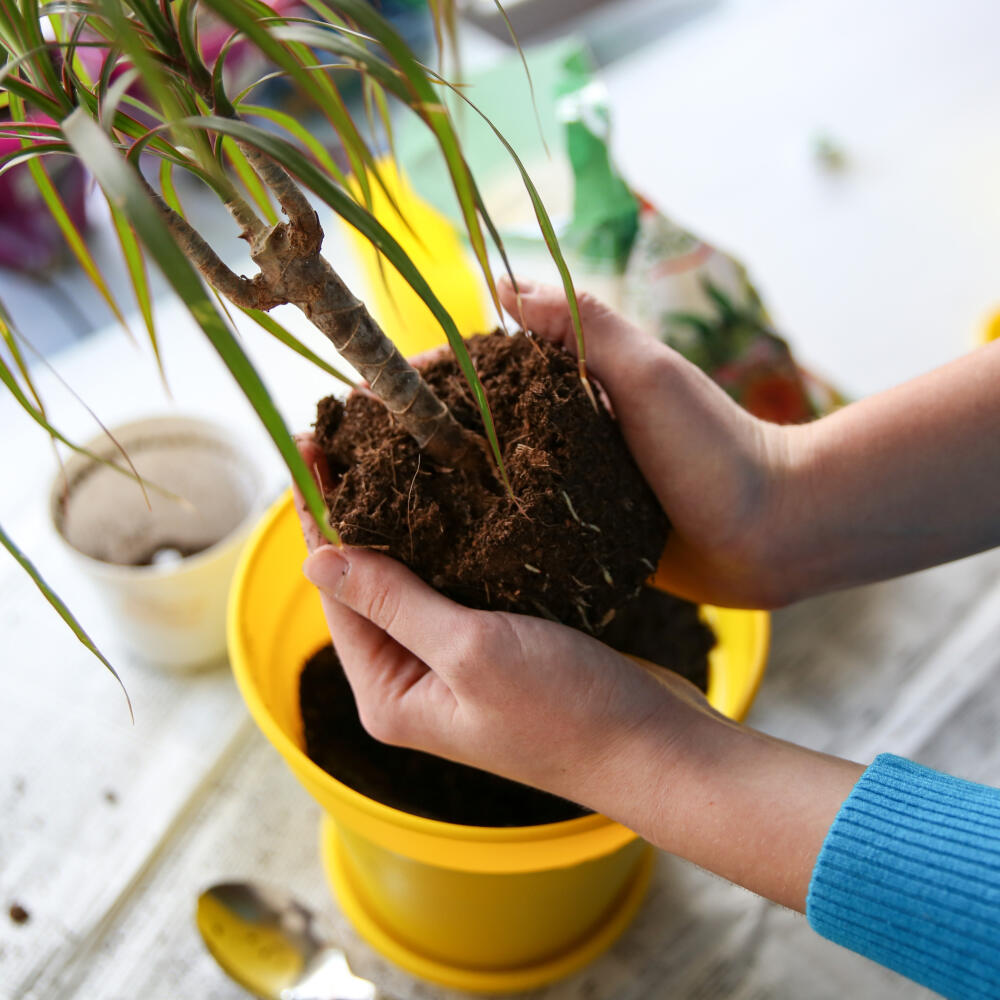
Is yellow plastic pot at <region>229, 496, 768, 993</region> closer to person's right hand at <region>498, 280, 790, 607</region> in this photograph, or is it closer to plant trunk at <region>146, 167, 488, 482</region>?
person's right hand at <region>498, 280, 790, 607</region>

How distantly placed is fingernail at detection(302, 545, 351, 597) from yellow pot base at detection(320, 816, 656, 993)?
345 mm

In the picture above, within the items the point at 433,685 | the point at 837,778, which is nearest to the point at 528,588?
the point at 433,685

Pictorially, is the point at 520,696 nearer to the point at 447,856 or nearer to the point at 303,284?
the point at 447,856

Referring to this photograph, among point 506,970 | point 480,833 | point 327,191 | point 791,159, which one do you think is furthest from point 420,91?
point 791,159

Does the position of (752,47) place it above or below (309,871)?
above

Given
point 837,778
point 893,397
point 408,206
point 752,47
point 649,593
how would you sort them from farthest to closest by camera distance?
point 752,47, point 408,206, point 649,593, point 893,397, point 837,778

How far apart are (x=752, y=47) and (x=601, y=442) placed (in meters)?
1.23

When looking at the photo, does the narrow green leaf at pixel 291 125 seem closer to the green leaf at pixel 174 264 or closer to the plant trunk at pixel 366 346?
the plant trunk at pixel 366 346

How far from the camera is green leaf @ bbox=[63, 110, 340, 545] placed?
216 mm

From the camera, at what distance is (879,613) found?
2.74 ft

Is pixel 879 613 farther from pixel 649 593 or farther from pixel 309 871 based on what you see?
pixel 309 871

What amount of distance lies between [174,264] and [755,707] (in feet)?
2.29

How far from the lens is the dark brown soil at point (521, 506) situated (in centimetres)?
48

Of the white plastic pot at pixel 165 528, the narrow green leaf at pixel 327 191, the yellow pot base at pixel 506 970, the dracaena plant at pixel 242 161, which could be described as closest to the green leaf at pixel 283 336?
the dracaena plant at pixel 242 161
